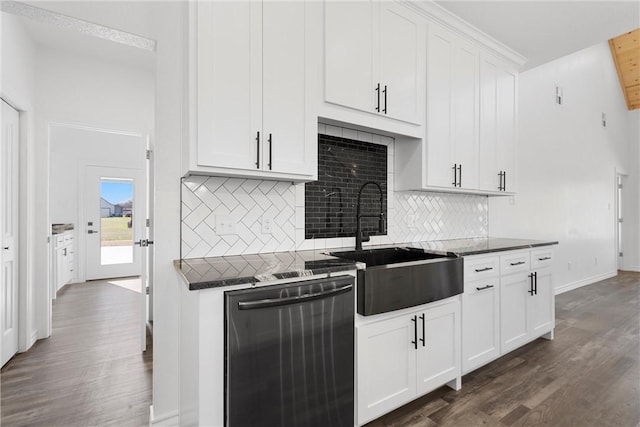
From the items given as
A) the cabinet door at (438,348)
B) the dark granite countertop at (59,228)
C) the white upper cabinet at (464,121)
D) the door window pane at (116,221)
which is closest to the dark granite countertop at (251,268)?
the cabinet door at (438,348)

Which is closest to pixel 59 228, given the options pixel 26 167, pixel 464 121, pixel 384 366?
pixel 26 167

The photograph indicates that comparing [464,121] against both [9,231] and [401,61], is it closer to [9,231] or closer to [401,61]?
[401,61]

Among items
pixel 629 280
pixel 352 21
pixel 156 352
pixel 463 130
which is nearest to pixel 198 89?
pixel 352 21

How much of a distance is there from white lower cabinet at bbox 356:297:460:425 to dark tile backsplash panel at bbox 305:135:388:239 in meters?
0.85

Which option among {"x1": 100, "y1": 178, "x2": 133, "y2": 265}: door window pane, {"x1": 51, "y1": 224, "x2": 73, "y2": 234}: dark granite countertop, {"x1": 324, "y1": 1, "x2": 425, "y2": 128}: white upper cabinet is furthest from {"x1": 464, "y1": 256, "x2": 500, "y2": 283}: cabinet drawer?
{"x1": 100, "y1": 178, "x2": 133, "y2": 265}: door window pane

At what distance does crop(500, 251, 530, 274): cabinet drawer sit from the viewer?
8.54 ft

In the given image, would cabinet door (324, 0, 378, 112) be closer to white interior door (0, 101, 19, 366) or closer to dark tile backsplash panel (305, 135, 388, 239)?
dark tile backsplash panel (305, 135, 388, 239)

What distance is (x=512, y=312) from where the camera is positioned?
2.68 meters

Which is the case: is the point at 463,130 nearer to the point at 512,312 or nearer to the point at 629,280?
the point at 512,312

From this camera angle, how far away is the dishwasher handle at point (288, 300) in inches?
52.2

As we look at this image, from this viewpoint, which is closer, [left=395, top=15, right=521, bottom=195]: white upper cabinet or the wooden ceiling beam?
[left=395, top=15, right=521, bottom=195]: white upper cabinet

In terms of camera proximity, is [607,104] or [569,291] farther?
[607,104]

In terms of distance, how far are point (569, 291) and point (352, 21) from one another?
532 cm

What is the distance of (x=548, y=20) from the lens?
2.73 metres
